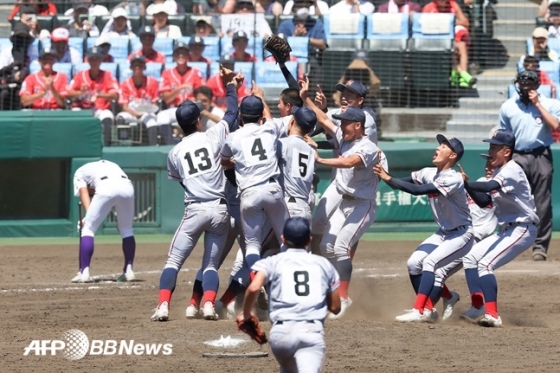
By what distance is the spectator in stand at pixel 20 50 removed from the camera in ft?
52.5

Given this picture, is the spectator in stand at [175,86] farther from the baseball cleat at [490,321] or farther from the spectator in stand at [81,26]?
the baseball cleat at [490,321]

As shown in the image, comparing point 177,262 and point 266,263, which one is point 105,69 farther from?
point 266,263

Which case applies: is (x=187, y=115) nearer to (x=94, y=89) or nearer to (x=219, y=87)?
(x=219, y=87)

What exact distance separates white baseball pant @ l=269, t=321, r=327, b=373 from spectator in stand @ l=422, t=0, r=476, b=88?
11348mm

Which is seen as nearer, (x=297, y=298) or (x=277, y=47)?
(x=297, y=298)

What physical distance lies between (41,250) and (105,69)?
11.7ft

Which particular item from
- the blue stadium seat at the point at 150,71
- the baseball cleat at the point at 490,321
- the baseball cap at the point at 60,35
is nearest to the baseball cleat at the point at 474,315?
the baseball cleat at the point at 490,321

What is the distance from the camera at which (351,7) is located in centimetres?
1698

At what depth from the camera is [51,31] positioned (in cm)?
1741

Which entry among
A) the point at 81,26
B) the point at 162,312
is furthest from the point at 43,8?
the point at 162,312

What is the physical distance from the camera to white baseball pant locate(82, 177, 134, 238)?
35.5ft

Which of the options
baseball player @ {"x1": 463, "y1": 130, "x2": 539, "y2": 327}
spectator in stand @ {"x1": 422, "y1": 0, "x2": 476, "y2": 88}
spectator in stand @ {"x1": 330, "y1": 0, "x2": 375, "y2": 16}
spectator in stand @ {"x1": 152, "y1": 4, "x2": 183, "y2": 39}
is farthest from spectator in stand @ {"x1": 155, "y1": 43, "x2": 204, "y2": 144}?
baseball player @ {"x1": 463, "y1": 130, "x2": 539, "y2": 327}

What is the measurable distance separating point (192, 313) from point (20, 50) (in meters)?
8.63

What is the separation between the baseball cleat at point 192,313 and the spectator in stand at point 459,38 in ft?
28.8
